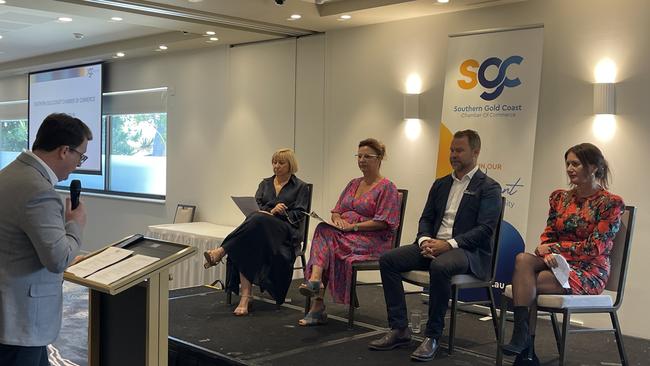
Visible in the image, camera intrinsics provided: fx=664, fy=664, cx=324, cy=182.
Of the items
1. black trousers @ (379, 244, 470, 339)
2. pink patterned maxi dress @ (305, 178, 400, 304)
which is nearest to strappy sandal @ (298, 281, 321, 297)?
pink patterned maxi dress @ (305, 178, 400, 304)

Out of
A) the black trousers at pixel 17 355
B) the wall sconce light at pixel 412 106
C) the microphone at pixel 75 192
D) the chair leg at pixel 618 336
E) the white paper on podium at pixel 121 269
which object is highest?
the wall sconce light at pixel 412 106

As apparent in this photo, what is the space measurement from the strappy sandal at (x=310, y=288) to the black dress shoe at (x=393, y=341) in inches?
19.3

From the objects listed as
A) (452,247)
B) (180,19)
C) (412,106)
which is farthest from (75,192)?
(180,19)

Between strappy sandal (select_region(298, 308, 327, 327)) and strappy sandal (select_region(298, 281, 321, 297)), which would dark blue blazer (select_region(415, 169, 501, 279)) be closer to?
strappy sandal (select_region(298, 281, 321, 297))

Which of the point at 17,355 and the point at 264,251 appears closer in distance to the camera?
the point at 17,355

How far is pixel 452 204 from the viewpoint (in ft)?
12.5

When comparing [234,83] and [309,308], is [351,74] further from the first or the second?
[309,308]

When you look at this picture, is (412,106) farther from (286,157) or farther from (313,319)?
(313,319)

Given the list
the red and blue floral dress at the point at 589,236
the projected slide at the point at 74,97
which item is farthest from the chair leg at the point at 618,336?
the projected slide at the point at 74,97

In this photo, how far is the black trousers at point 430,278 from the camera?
3.44 meters

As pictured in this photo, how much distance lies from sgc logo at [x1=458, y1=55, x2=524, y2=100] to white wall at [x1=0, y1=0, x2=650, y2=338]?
9.0 inches

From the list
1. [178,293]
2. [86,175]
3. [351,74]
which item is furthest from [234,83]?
[86,175]

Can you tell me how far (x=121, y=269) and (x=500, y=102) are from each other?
9.95ft

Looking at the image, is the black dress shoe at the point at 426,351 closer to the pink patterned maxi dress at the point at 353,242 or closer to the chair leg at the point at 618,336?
the pink patterned maxi dress at the point at 353,242
